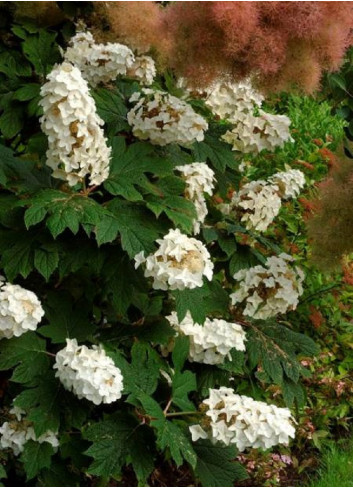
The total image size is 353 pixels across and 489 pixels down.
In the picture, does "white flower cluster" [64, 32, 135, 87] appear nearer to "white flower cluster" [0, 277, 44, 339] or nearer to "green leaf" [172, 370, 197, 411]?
"white flower cluster" [0, 277, 44, 339]

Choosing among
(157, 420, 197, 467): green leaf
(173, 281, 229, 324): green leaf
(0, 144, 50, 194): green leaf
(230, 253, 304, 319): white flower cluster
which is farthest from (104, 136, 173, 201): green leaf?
(157, 420, 197, 467): green leaf

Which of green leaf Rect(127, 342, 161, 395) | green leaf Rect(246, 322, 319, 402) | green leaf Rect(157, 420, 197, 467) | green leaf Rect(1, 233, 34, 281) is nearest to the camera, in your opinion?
green leaf Rect(157, 420, 197, 467)

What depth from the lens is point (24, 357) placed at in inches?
95.5

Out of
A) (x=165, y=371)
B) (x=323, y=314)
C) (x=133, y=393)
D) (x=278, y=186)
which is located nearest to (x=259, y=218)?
(x=278, y=186)

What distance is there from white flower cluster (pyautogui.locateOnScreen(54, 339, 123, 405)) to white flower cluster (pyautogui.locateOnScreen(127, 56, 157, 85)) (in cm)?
122

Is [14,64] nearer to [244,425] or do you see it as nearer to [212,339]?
[212,339]

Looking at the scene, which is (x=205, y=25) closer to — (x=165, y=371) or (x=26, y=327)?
(x=26, y=327)

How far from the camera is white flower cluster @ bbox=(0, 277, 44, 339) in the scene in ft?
7.50

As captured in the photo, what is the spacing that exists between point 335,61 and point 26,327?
1.20 metres

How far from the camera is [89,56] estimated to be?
2.79m

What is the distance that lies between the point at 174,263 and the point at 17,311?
0.50 metres

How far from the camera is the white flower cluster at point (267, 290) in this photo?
8.89 feet

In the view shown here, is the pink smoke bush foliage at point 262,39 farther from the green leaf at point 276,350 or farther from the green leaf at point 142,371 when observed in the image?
the green leaf at point 276,350

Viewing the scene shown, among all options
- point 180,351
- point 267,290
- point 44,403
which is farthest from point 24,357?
point 267,290
